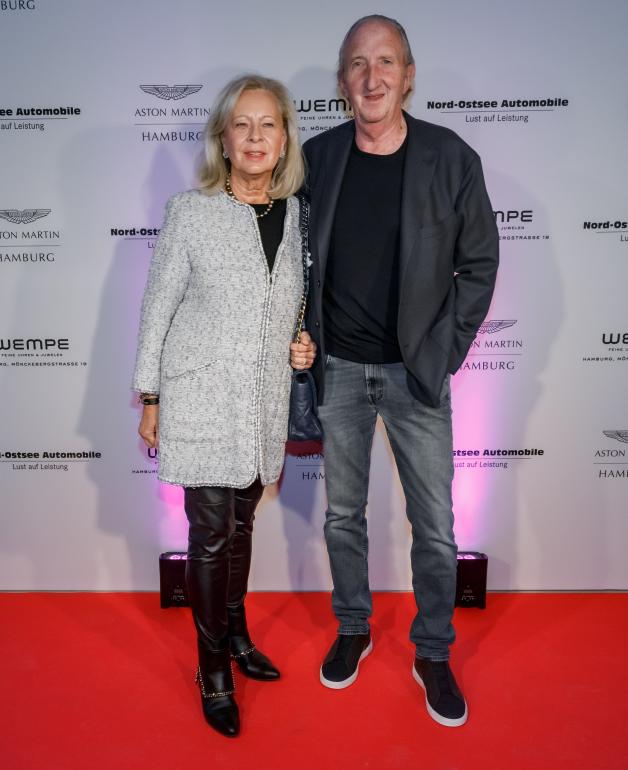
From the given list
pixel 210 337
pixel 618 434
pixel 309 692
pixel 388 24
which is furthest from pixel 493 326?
pixel 309 692

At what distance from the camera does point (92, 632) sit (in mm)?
2691

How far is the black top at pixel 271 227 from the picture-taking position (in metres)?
2.02

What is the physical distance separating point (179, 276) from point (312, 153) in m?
0.72

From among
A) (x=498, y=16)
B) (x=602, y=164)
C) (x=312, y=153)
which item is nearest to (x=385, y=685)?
(x=312, y=153)

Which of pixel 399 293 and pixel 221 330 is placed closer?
pixel 221 330

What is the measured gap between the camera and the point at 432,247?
2.05 metres

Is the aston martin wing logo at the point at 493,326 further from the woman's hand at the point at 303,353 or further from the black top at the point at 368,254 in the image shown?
the woman's hand at the point at 303,353

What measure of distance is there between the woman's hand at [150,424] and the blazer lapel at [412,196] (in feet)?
3.06

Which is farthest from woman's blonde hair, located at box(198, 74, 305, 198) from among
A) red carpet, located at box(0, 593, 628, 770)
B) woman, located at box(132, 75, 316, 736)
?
red carpet, located at box(0, 593, 628, 770)

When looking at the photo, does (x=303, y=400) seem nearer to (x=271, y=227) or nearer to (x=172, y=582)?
(x=271, y=227)

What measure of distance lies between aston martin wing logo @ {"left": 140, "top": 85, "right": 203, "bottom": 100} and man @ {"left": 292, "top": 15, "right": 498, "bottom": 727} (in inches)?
27.5

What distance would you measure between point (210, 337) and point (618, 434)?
200cm

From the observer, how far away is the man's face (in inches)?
80.7

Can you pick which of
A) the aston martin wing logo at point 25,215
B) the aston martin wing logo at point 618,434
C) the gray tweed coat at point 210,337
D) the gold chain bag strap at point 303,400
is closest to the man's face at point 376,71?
the gold chain bag strap at point 303,400
